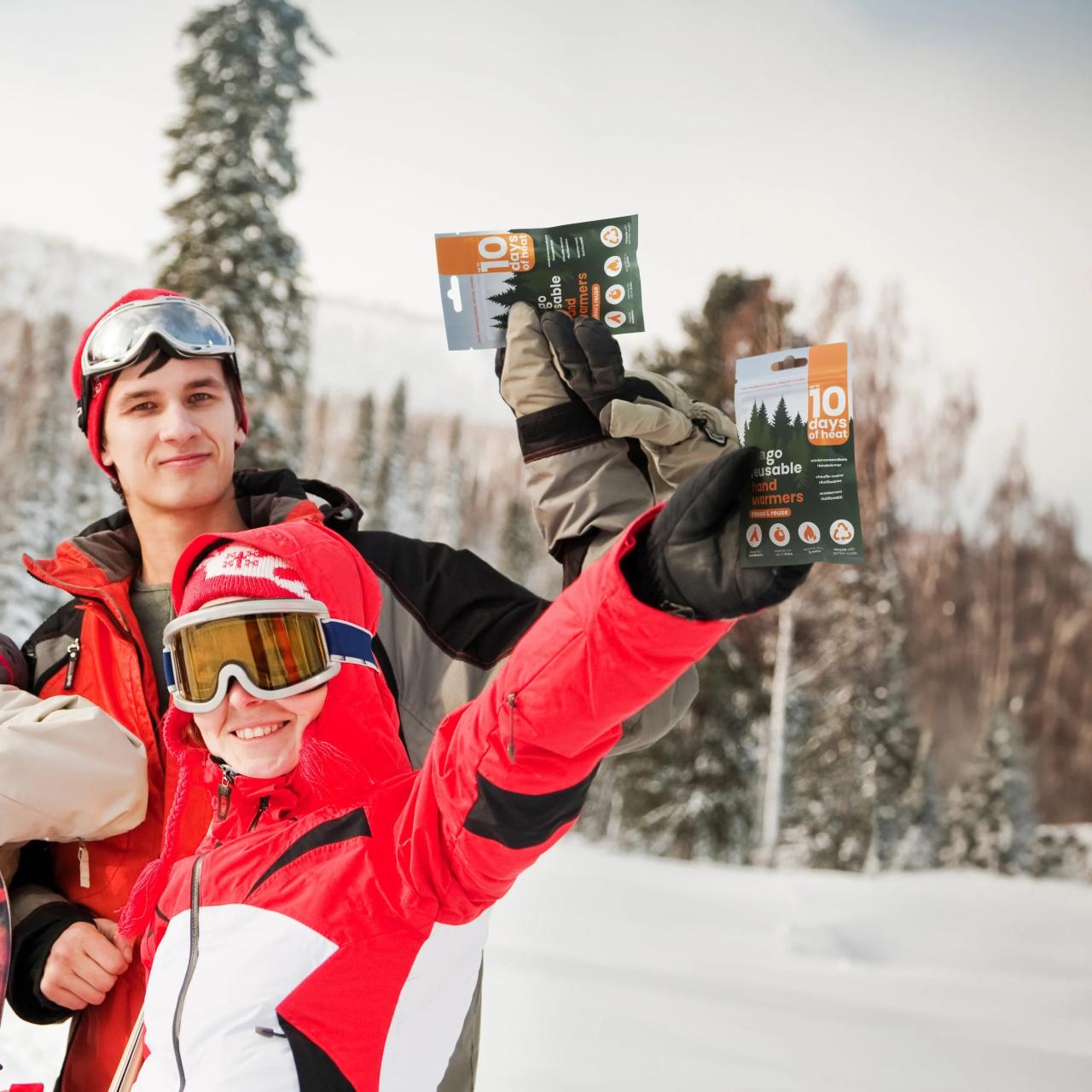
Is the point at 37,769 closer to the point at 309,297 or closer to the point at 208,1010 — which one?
the point at 208,1010

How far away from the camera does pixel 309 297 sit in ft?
40.4

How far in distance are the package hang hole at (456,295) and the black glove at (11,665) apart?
1.01 metres

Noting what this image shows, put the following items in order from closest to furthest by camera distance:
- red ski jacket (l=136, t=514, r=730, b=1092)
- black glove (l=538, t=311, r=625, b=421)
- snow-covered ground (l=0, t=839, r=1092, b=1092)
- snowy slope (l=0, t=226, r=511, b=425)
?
red ski jacket (l=136, t=514, r=730, b=1092), black glove (l=538, t=311, r=625, b=421), snow-covered ground (l=0, t=839, r=1092, b=1092), snowy slope (l=0, t=226, r=511, b=425)

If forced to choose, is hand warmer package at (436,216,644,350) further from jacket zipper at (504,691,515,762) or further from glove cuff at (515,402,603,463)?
jacket zipper at (504,691,515,762)

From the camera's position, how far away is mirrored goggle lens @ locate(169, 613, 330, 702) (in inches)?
60.0

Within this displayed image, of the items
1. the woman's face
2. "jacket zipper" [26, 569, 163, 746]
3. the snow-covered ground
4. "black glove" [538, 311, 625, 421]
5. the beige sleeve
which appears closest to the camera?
the woman's face

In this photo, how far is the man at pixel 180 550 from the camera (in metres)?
1.84

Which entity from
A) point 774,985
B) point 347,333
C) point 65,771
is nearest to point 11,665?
point 65,771

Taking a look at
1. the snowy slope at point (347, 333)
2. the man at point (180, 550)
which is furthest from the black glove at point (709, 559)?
the snowy slope at point (347, 333)

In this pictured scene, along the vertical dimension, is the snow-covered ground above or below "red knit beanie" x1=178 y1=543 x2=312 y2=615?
below

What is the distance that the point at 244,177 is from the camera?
1169cm

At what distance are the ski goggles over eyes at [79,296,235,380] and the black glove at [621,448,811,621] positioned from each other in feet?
4.52

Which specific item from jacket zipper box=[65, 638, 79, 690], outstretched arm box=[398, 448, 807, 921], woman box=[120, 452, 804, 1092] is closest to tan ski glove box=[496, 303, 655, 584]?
woman box=[120, 452, 804, 1092]

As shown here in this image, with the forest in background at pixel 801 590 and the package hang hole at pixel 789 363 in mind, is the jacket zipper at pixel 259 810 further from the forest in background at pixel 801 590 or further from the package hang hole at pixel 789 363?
the forest in background at pixel 801 590
